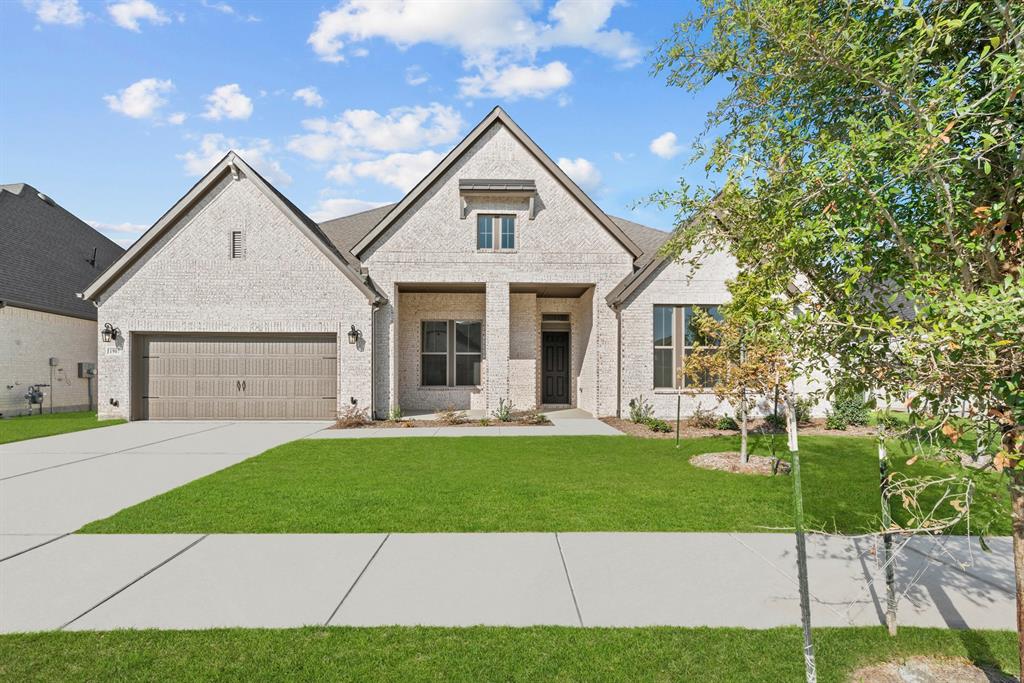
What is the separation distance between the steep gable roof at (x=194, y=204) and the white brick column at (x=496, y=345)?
11.1ft

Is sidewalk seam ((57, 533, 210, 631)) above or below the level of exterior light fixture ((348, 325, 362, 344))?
below

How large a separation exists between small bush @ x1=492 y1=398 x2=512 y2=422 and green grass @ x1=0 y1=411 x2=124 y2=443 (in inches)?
421

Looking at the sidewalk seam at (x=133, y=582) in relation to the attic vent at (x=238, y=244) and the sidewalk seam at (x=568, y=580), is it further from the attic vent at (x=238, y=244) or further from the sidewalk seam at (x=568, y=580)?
the attic vent at (x=238, y=244)

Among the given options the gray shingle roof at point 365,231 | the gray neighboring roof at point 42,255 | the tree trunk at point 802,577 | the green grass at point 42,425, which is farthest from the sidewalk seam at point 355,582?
the gray neighboring roof at point 42,255

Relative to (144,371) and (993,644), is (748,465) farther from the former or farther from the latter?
(144,371)

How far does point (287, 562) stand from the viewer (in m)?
4.80

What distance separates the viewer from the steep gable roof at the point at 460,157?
15.5 meters

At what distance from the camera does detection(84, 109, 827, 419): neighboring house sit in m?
15.0

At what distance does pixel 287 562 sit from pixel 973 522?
25.5ft

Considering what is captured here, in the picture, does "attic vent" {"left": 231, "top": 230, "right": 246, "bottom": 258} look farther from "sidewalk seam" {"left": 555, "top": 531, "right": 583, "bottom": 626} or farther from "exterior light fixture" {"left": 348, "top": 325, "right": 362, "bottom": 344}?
"sidewalk seam" {"left": 555, "top": 531, "right": 583, "bottom": 626}

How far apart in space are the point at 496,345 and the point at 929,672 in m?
13.1

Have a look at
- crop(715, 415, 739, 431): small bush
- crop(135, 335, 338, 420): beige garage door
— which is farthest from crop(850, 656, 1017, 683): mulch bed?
crop(135, 335, 338, 420): beige garage door

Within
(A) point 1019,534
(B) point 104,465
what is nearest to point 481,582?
(A) point 1019,534

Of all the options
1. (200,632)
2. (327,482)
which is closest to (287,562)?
(200,632)
